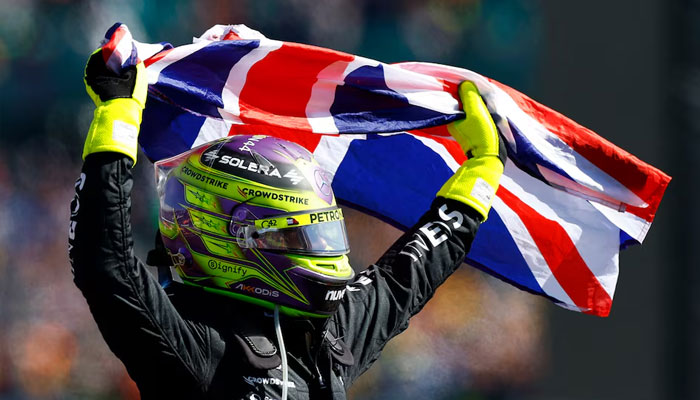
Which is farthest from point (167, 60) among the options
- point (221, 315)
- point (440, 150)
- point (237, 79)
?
point (440, 150)

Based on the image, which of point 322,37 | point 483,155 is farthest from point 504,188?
point 322,37

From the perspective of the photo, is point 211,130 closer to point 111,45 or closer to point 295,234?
point 295,234

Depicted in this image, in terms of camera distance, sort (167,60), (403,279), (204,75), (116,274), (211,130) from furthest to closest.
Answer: (211,130) → (204,75) → (167,60) → (403,279) → (116,274)

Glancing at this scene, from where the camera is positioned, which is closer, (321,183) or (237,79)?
(321,183)

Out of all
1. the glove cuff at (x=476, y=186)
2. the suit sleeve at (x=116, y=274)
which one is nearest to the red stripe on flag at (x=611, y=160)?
the glove cuff at (x=476, y=186)

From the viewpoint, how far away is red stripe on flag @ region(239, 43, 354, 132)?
3.15 m

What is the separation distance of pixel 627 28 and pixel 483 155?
4.15 m

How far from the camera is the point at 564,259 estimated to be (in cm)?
351

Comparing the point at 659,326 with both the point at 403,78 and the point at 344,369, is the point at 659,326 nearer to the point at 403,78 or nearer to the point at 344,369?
the point at 403,78

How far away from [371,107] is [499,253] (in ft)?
2.39

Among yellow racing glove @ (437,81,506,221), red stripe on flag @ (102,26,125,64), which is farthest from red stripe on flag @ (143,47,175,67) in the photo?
yellow racing glove @ (437,81,506,221)

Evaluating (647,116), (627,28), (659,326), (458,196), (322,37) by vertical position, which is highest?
(627,28)

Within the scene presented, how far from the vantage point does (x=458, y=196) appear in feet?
9.44

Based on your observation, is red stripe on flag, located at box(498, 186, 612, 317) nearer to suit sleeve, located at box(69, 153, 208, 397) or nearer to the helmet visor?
the helmet visor
